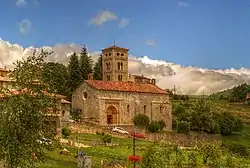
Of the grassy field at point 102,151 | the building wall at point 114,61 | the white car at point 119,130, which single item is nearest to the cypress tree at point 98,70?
the building wall at point 114,61

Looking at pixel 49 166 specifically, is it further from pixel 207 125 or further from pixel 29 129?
pixel 207 125

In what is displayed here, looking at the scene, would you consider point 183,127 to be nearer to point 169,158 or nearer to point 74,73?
point 74,73

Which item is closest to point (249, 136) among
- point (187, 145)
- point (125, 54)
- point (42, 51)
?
point (187, 145)

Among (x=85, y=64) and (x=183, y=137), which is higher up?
(x=85, y=64)

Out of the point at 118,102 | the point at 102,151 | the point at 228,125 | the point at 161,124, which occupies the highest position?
the point at 118,102

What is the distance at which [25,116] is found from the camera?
24.5 metres

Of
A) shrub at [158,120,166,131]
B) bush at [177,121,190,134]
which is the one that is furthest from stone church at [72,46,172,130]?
bush at [177,121,190,134]

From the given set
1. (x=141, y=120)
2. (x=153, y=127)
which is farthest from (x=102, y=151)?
(x=141, y=120)

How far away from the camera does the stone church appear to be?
257 ft

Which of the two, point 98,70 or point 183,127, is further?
point 98,70

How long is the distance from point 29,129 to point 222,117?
68.7 meters

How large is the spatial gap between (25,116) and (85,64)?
74.8 meters

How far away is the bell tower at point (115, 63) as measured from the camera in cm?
9944

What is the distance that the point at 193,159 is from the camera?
114ft
